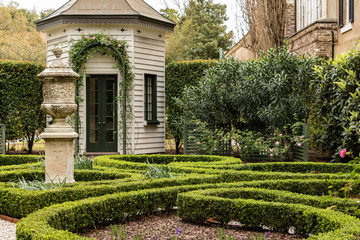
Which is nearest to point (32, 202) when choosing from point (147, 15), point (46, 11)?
point (147, 15)

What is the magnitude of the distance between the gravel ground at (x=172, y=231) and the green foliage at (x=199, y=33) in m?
29.5

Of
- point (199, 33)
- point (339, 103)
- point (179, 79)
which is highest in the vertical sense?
point (199, 33)

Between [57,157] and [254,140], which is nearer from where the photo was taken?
[57,157]

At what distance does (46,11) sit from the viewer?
38875 mm

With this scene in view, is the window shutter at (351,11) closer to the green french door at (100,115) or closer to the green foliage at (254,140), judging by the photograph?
the green foliage at (254,140)

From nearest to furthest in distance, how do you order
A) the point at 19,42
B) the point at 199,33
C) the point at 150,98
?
the point at 150,98 → the point at 19,42 → the point at 199,33

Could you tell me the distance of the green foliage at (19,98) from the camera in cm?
1323

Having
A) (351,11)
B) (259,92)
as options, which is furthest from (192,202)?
(351,11)

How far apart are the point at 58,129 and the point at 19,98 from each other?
770 centimetres

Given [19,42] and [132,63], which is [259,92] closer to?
[132,63]

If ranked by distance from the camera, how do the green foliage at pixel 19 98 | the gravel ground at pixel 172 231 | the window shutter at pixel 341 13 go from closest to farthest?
the gravel ground at pixel 172 231 → the window shutter at pixel 341 13 → the green foliage at pixel 19 98

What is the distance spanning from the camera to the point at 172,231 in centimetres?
495

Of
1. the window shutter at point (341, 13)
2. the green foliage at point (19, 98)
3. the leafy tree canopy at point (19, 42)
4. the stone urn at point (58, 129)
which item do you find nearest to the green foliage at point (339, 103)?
the window shutter at point (341, 13)

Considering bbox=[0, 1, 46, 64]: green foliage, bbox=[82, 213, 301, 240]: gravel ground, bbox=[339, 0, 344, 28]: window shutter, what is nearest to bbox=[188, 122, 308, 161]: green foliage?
bbox=[339, 0, 344, 28]: window shutter
